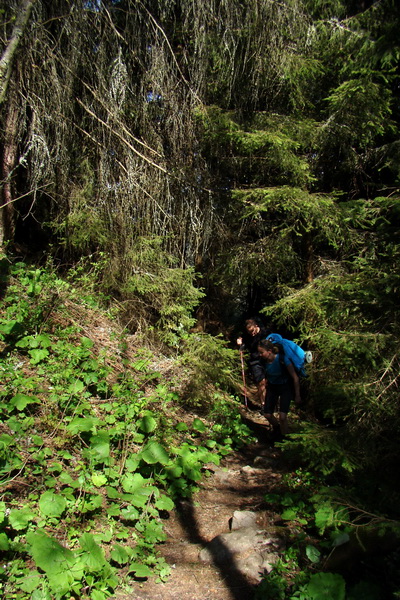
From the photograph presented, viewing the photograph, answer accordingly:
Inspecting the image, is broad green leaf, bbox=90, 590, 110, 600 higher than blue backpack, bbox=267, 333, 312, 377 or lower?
lower

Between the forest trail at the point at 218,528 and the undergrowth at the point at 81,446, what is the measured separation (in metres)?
0.14

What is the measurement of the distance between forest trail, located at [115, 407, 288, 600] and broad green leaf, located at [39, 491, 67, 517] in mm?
751

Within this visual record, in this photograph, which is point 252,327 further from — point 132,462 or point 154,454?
point 132,462

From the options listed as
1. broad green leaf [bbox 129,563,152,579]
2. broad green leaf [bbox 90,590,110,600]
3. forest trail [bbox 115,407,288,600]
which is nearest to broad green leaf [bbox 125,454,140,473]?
forest trail [bbox 115,407,288,600]

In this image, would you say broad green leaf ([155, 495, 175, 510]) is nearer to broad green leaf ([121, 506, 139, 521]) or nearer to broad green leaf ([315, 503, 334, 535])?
broad green leaf ([121, 506, 139, 521])

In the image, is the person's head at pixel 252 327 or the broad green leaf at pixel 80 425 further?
the person's head at pixel 252 327

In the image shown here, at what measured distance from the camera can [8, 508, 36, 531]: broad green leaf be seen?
2738 mm

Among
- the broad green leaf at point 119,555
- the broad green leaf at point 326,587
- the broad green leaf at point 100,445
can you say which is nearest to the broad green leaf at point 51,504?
the broad green leaf at point 119,555

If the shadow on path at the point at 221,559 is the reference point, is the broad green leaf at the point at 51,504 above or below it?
above

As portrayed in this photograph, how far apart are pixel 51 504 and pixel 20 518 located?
0.84 feet

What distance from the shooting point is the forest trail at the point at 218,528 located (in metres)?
2.84

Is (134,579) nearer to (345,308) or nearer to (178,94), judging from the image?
(345,308)

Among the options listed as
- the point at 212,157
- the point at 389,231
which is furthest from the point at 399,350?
the point at 212,157

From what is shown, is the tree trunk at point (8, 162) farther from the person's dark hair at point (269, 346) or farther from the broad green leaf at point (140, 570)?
the broad green leaf at point (140, 570)
